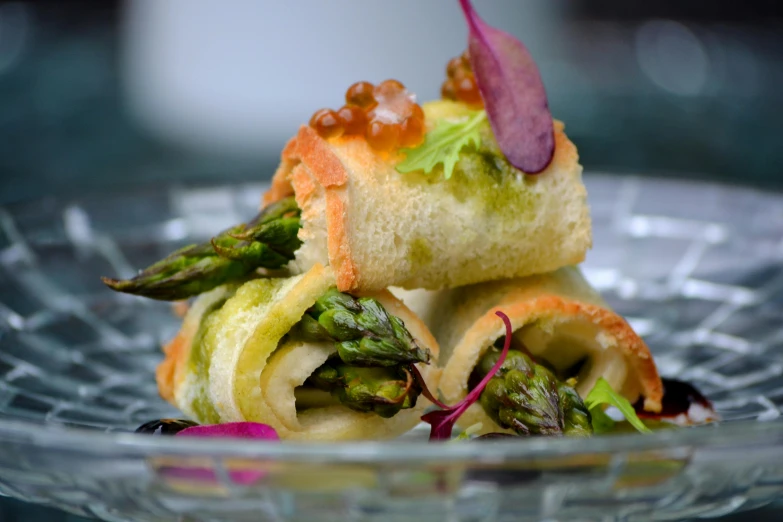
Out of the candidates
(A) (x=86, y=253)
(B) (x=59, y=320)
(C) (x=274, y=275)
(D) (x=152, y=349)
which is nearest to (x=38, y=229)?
(A) (x=86, y=253)

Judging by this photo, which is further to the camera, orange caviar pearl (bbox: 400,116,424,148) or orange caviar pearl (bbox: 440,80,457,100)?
orange caviar pearl (bbox: 440,80,457,100)

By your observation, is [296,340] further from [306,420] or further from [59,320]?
[59,320]

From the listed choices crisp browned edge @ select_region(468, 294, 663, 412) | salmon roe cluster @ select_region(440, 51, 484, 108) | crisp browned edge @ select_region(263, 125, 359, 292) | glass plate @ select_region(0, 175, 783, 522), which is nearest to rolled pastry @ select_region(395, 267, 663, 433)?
crisp browned edge @ select_region(468, 294, 663, 412)

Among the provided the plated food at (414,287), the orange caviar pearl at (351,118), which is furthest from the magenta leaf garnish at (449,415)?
the orange caviar pearl at (351,118)

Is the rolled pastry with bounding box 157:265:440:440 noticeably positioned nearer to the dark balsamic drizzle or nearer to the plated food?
the plated food

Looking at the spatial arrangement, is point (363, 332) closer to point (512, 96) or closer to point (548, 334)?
point (548, 334)

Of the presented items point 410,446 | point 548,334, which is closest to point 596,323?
point 548,334
